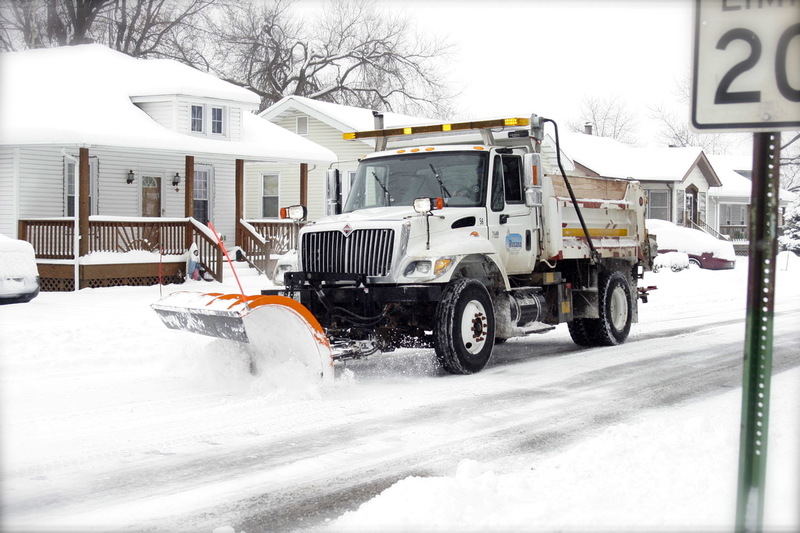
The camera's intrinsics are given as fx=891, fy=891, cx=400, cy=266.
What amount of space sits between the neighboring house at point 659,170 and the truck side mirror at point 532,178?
32.8 m

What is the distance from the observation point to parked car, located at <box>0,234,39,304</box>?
13094mm

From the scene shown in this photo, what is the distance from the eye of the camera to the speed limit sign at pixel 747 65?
3473 millimetres

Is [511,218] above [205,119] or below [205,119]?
below

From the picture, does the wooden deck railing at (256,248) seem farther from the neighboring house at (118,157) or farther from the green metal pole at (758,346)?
the green metal pole at (758,346)

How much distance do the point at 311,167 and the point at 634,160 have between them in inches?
899

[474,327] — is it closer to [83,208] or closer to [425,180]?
[425,180]

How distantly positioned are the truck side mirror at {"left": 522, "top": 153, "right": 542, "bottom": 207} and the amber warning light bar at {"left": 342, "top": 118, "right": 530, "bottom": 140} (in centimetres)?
48

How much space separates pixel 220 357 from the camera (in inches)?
370

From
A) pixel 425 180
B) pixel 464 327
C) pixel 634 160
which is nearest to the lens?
pixel 464 327

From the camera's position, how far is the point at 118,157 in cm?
2402

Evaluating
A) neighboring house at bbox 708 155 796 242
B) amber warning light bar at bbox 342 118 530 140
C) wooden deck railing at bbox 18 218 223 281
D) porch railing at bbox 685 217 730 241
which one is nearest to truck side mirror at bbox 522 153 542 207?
amber warning light bar at bbox 342 118 530 140

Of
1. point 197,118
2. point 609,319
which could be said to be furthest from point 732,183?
point 609,319

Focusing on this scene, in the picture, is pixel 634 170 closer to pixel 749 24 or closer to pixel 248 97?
pixel 248 97

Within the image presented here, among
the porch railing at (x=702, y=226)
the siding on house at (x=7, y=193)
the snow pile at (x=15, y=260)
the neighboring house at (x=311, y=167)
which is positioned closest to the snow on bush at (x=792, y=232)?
the porch railing at (x=702, y=226)
